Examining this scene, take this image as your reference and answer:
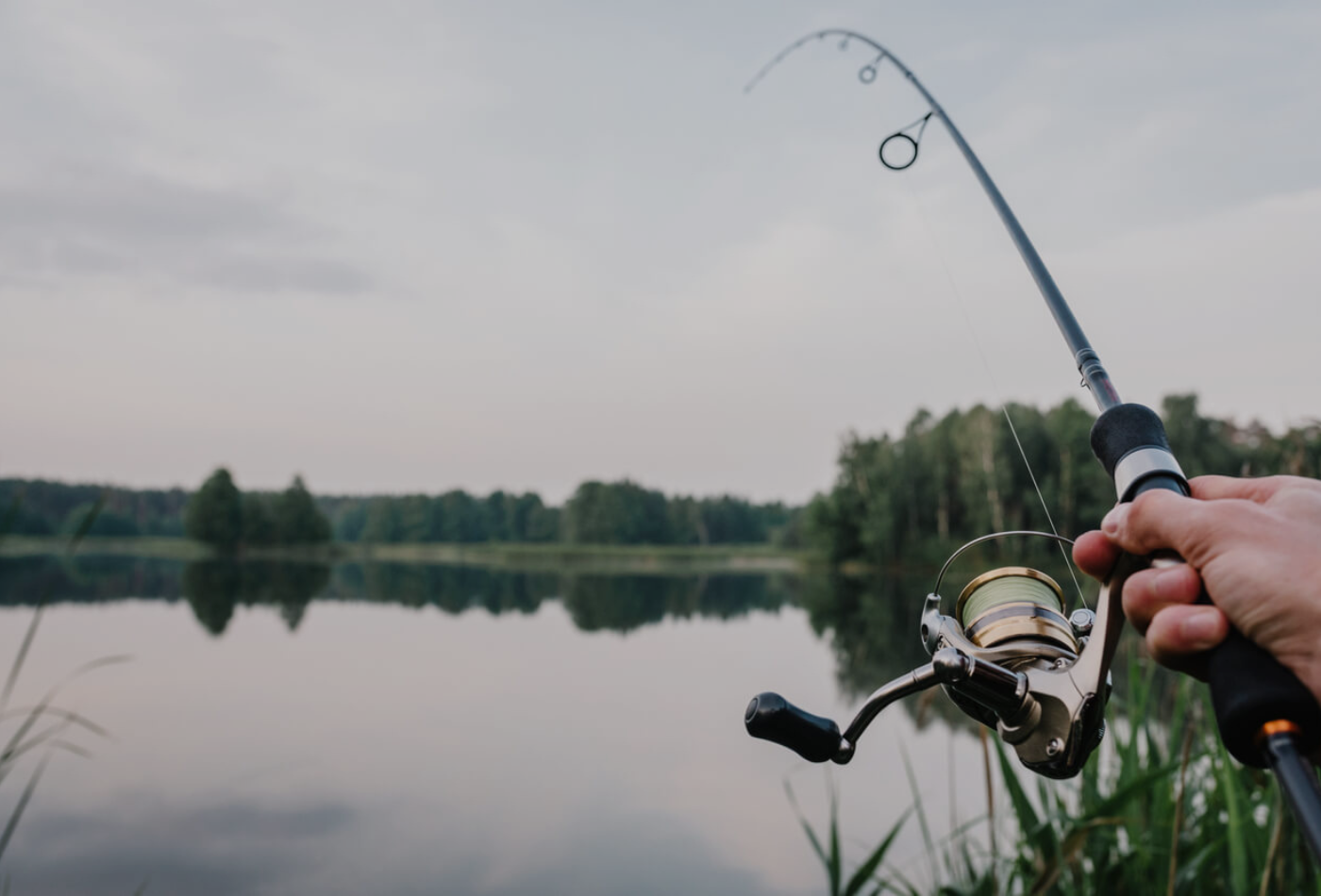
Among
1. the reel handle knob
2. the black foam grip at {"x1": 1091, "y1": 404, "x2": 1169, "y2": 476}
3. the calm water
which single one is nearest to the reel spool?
the black foam grip at {"x1": 1091, "y1": 404, "x2": 1169, "y2": 476}

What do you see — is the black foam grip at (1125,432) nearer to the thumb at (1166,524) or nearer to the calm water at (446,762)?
the thumb at (1166,524)

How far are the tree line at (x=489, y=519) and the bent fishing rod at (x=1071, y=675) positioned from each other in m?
44.0

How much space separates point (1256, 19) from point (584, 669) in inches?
445

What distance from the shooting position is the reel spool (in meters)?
0.96

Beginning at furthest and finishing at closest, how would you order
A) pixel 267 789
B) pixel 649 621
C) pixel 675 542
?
pixel 675 542
pixel 649 621
pixel 267 789

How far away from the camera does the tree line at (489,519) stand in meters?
42.9

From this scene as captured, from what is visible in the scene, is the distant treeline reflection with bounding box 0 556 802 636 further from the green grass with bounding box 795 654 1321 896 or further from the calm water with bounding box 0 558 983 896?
the green grass with bounding box 795 654 1321 896

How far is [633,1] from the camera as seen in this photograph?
12.9 feet

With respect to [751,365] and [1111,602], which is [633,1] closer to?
[1111,602]

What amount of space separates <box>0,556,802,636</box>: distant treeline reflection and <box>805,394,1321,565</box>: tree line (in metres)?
3.31

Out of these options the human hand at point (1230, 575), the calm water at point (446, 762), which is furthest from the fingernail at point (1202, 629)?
the calm water at point (446, 762)

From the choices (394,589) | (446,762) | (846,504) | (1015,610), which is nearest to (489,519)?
(394,589)

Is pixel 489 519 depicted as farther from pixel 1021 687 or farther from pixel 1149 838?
pixel 1021 687

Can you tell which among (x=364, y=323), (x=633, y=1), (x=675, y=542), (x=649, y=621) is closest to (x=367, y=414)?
(x=364, y=323)
